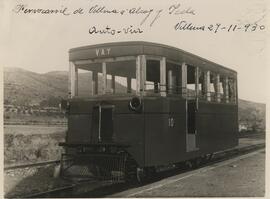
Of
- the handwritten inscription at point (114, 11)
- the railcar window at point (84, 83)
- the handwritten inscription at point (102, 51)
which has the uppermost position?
the handwritten inscription at point (114, 11)

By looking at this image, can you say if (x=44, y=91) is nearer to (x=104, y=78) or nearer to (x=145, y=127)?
(x=104, y=78)

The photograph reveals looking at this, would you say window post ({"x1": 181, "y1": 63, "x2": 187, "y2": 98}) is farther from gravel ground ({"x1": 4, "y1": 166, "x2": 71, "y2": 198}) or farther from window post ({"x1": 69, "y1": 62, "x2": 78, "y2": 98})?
gravel ground ({"x1": 4, "y1": 166, "x2": 71, "y2": 198})

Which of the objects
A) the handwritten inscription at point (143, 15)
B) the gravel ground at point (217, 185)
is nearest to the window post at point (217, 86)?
the gravel ground at point (217, 185)

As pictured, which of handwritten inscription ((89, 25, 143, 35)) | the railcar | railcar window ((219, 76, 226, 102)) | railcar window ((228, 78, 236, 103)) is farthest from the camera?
railcar window ((228, 78, 236, 103))

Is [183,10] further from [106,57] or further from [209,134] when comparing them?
[209,134]

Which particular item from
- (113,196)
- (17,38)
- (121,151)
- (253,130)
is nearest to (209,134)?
(121,151)

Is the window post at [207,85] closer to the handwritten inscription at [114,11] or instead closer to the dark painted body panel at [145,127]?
the dark painted body panel at [145,127]

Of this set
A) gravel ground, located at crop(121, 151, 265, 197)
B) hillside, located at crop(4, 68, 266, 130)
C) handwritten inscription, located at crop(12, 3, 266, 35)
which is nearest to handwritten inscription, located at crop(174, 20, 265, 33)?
handwritten inscription, located at crop(12, 3, 266, 35)
